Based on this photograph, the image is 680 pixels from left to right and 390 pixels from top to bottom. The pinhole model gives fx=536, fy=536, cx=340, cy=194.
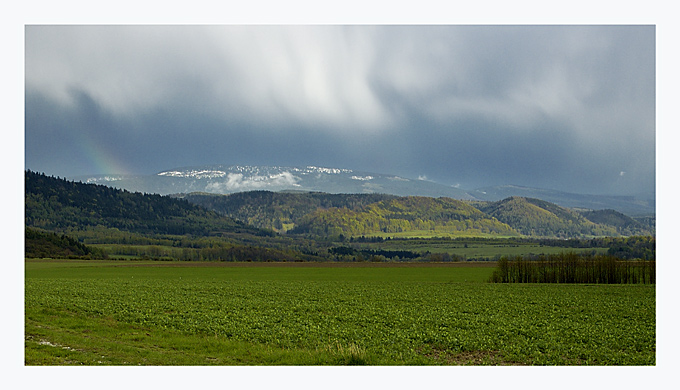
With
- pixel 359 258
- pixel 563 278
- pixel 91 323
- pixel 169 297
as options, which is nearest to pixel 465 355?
pixel 91 323

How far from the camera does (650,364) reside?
63.2ft

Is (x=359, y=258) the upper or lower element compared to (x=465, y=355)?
lower

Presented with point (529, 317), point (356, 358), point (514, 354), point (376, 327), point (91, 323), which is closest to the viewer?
point (356, 358)

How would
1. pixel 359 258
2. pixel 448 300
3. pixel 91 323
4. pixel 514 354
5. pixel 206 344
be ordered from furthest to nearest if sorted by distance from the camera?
pixel 359 258
pixel 448 300
pixel 91 323
pixel 206 344
pixel 514 354

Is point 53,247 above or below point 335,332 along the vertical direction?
below

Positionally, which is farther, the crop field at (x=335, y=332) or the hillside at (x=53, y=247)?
the hillside at (x=53, y=247)

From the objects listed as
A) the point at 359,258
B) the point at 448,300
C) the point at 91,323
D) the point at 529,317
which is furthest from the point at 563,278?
the point at 359,258

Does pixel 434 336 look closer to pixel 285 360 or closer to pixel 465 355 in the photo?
pixel 465 355

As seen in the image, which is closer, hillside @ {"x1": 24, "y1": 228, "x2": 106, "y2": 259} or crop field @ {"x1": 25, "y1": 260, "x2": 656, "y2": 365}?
crop field @ {"x1": 25, "y1": 260, "x2": 656, "y2": 365}

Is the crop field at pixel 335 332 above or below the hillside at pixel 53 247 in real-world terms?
above

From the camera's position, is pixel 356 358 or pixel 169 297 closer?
pixel 356 358

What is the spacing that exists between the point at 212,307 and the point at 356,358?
760 inches

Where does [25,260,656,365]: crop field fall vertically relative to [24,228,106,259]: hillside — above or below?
above

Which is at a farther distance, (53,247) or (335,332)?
(53,247)
